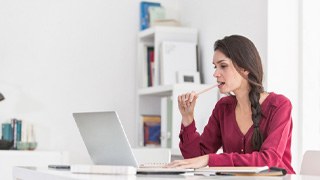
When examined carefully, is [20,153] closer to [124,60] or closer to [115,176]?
[124,60]

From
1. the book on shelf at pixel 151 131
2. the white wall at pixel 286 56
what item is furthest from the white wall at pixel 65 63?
the white wall at pixel 286 56

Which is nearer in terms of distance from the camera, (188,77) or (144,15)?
(188,77)

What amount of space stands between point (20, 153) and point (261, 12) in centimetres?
168

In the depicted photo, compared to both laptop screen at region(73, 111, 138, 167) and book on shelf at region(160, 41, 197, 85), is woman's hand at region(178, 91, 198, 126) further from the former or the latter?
book on shelf at region(160, 41, 197, 85)

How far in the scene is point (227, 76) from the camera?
2738 millimetres

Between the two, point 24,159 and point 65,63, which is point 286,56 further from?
point 24,159

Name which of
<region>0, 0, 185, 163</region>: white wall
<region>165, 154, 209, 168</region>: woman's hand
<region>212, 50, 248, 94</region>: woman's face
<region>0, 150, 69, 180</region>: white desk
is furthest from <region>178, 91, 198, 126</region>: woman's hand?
<region>0, 0, 185, 163</region>: white wall

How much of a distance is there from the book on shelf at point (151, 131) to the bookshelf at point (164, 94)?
22 millimetres

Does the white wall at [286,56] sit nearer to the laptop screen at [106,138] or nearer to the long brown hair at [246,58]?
the long brown hair at [246,58]

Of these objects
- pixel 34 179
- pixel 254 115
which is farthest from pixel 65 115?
pixel 34 179

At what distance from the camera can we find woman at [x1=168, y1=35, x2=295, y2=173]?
256 cm

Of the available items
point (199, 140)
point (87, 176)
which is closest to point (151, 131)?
point (199, 140)

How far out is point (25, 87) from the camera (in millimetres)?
4461

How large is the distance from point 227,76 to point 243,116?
18cm
